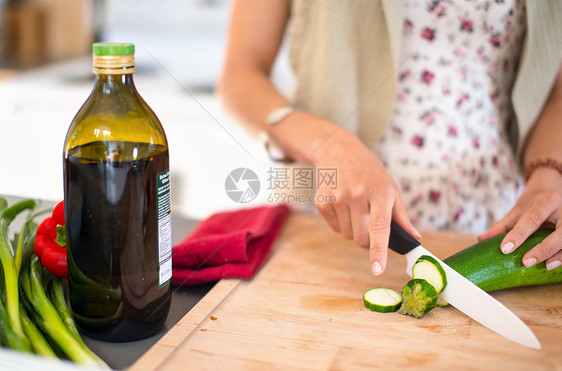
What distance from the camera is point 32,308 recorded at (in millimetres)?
784

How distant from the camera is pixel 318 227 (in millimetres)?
1233

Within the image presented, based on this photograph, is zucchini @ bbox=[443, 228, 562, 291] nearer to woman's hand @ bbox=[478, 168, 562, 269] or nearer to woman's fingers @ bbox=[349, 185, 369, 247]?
woman's hand @ bbox=[478, 168, 562, 269]

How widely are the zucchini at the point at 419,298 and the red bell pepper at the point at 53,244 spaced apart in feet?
1.63

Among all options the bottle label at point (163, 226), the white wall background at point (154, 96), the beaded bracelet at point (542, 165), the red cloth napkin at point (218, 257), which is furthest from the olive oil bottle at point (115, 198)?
the white wall background at point (154, 96)

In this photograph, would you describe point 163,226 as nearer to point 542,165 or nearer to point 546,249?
point 546,249

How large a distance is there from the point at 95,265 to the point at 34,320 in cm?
14

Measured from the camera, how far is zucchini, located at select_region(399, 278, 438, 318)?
86 centimetres

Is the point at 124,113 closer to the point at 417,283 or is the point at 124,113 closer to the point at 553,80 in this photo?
the point at 417,283

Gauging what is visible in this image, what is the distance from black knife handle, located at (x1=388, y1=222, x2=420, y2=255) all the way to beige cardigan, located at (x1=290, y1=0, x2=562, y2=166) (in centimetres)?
37

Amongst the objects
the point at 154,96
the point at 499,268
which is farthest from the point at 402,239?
the point at 154,96

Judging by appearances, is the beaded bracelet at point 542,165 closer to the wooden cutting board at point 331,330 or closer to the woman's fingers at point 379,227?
the wooden cutting board at point 331,330

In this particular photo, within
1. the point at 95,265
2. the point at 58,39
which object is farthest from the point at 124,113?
the point at 58,39

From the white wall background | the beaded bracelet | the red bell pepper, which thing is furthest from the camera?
the white wall background

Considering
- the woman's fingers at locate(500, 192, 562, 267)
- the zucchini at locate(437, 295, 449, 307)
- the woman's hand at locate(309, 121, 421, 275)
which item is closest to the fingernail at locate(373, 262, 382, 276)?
the woman's hand at locate(309, 121, 421, 275)
